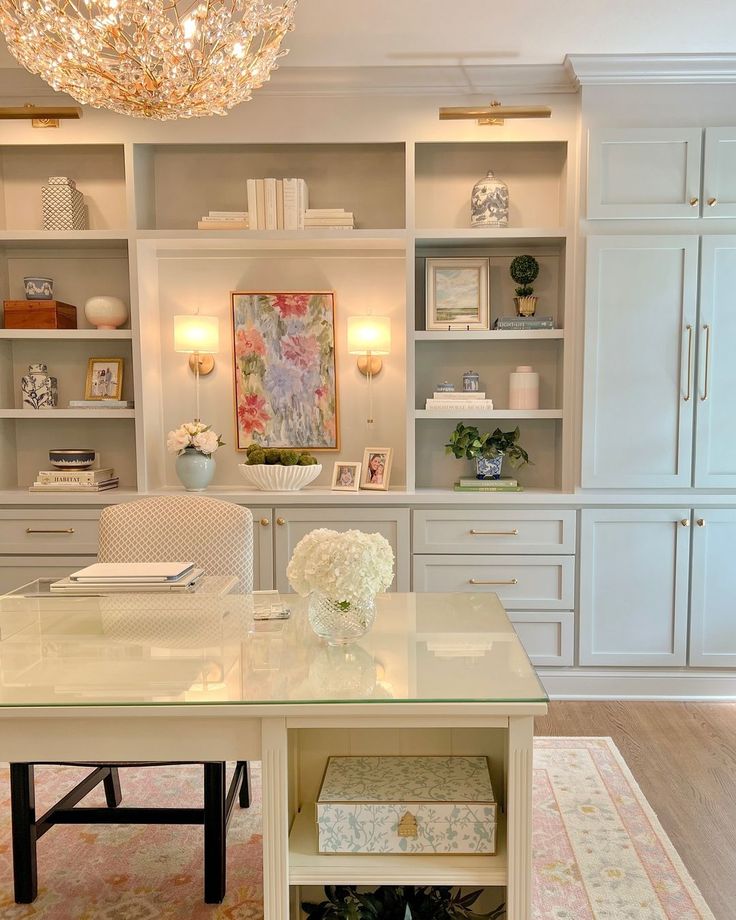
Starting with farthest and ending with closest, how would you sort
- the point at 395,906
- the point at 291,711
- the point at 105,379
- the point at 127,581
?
the point at 105,379 → the point at 127,581 → the point at 395,906 → the point at 291,711

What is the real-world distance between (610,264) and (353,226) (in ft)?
3.94

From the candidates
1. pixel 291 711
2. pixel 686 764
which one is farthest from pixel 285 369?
pixel 291 711

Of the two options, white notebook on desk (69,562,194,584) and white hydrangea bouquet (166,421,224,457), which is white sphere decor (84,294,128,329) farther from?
white notebook on desk (69,562,194,584)

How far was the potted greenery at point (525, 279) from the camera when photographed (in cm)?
359

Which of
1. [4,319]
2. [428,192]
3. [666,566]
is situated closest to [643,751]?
[666,566]

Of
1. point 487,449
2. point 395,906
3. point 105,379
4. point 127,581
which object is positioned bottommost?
point 395,906

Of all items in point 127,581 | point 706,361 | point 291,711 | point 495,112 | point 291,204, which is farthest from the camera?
point 291,204

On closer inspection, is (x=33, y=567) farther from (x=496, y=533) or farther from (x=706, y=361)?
(x=706, y=361)

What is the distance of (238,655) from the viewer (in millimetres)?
1582

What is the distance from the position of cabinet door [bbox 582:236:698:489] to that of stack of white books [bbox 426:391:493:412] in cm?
45

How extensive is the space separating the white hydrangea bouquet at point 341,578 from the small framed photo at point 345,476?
6.31 ft

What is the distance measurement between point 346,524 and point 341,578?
6.24 ft

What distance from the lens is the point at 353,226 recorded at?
366 cm

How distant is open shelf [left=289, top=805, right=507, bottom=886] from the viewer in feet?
4.77
